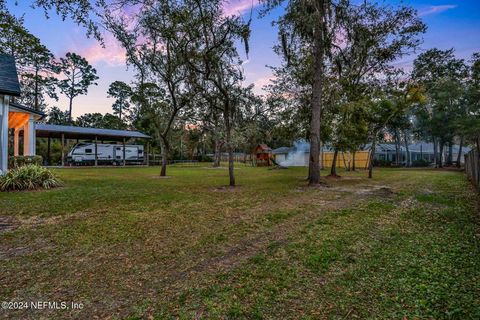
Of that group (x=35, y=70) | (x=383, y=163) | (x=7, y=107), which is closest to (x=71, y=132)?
(x=35, y=70)

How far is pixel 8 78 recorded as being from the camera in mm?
10219

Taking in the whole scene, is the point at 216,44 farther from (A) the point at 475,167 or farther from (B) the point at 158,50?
(A) the point at 475,167

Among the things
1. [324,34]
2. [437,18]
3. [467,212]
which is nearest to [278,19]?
[324,34]

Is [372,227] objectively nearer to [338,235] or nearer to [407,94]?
[338,235]

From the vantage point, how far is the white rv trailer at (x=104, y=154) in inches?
1137

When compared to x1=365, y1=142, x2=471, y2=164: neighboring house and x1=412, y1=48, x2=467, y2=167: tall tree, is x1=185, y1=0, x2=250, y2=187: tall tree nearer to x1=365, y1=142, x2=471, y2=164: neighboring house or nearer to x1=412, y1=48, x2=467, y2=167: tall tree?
x1=412, y1=48, x2=467, y2=167: tall tree

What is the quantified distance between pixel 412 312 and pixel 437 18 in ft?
52.1

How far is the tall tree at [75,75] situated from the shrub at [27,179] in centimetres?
3736

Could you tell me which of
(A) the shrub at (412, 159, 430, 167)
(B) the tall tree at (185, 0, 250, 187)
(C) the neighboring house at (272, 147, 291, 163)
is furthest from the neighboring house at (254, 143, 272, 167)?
(B) the tall tree at (185, 0, 250, 187)

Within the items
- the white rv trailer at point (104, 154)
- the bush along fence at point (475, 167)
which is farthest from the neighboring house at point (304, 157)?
the bush along fence at point (475, 167)

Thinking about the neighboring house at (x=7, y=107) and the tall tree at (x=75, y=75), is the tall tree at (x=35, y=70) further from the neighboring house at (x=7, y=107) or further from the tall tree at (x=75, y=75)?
the neighboring house at (x=7, y=107)

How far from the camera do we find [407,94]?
16.7 meters

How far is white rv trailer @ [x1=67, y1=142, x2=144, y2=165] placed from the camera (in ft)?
94.8

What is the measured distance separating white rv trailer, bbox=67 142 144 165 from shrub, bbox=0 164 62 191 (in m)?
20.9
